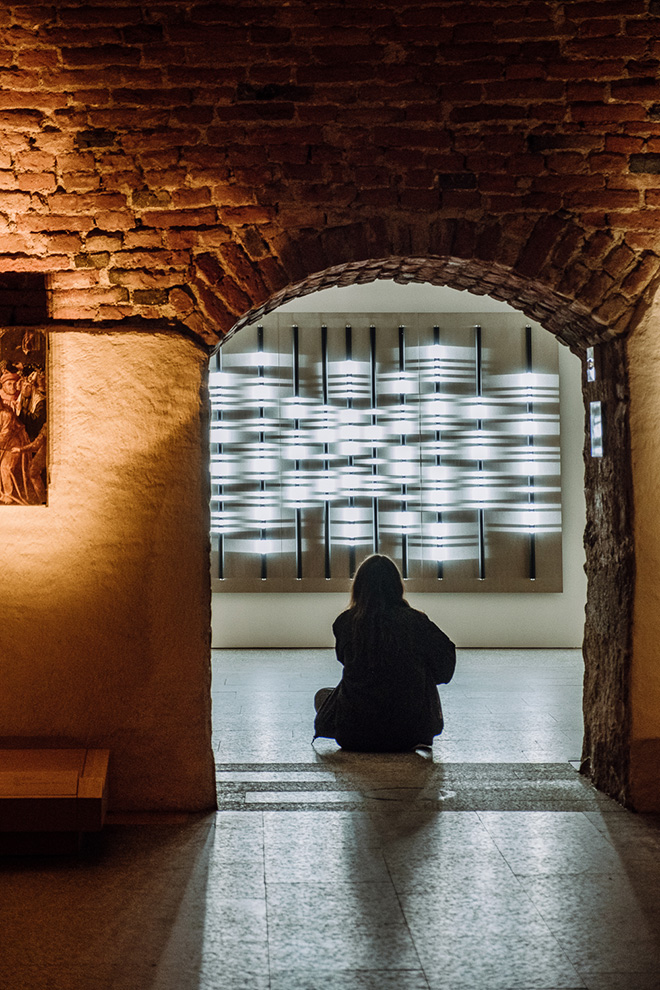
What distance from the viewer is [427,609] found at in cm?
970

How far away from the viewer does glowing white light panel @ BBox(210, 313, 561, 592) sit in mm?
9648

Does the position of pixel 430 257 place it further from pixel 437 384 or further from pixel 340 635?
pixel 437 384

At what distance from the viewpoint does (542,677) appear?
8.22m

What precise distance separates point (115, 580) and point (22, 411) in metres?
0.94

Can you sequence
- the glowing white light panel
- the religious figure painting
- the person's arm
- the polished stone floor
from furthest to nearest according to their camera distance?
the glowing white light panel → the person's arm → the religious figure painting → the polished stone floor

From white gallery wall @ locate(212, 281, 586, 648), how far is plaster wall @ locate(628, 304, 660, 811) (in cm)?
501

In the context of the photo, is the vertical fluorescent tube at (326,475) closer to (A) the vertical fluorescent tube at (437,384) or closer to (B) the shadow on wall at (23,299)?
(A) the vertical fluorescent tube at (437,384)

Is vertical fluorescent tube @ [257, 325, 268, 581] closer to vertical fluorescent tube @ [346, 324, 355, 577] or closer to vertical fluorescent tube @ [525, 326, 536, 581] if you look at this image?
vertical fluorescent tube @ [346, 324, 355, 577]

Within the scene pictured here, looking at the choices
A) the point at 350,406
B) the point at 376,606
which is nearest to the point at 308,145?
the point at 376,606

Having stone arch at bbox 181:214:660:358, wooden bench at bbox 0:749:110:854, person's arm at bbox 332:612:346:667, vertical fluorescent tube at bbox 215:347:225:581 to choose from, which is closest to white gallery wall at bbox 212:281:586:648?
vertical fluorescent tube at bbox 215:347:225:581

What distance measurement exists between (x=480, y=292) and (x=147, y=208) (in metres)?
1.88

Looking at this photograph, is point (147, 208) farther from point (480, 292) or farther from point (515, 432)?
point (515, 432)

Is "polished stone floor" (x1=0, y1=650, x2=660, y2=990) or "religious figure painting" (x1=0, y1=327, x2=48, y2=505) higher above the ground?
"religious figure painting" (x1=0, y1=327, x2=48, y2=505)

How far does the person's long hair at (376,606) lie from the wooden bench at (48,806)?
193 centimetres
